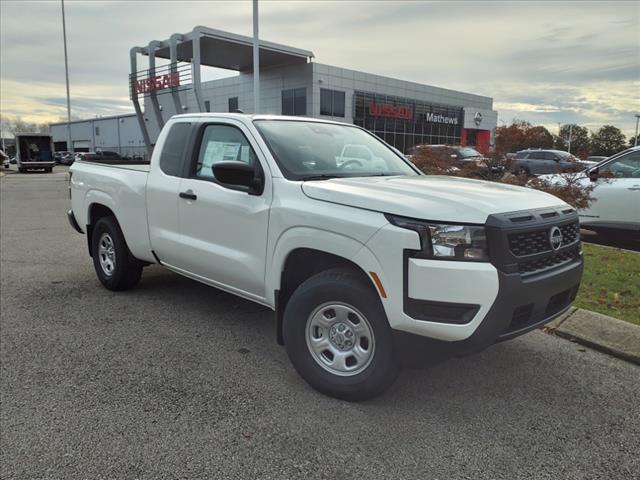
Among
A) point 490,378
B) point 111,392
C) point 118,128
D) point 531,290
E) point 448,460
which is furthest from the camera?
point 118,128

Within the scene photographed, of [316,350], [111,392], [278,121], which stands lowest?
[111,392]

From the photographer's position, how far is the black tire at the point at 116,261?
18.5 feet

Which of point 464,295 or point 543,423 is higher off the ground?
point 464,295

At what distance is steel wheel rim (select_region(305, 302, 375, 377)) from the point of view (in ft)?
10.8

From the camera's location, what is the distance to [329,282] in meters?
3.32

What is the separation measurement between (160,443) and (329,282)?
1337 mm

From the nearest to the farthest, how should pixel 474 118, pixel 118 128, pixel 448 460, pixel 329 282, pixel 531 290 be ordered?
pixel 448 460
pixel 531 290
pixel 329 282
pixel 474 118
pixel 118 128

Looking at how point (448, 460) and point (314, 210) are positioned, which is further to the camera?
point (314, 210)

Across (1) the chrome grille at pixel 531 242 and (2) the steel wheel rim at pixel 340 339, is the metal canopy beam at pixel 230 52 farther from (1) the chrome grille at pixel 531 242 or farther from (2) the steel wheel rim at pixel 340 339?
(1) the chrome grille at pixel 531 242

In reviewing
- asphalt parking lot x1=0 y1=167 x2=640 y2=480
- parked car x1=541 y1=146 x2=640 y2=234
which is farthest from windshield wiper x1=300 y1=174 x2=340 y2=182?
parked car x1=541 y1=146 x2=640 y2=234

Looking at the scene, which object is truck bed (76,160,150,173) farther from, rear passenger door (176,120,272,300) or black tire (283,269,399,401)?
black tire (283,269,399,401)

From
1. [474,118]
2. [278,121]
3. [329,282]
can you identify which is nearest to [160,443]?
[329,282]

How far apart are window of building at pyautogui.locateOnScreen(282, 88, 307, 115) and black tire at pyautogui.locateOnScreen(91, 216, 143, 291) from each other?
131 feet

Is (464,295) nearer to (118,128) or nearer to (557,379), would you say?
(557,379)
